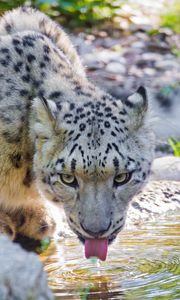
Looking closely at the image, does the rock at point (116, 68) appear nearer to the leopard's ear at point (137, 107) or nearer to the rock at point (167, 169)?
the rock at point (167, 169)

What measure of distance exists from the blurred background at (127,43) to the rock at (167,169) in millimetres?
2181

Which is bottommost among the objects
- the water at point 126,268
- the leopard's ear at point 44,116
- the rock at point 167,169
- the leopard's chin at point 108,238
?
Answer: the water at point 126,268

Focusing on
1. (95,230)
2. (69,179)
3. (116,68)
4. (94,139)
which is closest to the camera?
(95,230)

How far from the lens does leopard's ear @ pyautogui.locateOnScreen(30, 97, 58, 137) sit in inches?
264

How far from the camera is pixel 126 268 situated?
7469mm

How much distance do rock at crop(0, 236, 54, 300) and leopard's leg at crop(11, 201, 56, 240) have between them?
3337 mm

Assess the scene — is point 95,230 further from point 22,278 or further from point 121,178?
point 22,278

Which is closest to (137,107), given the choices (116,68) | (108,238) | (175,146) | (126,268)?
(108,238)

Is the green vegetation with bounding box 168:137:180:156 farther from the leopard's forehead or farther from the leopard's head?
the leopard's forehead

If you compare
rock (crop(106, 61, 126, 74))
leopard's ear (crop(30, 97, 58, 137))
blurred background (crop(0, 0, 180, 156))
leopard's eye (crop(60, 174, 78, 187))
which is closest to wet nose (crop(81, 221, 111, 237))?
leopard's eye (crop(60, 174, 78, 187))

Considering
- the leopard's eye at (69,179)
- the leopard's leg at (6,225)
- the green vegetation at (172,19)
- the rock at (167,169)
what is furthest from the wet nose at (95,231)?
the green vegetation at (172,19)

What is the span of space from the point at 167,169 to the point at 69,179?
3562mm

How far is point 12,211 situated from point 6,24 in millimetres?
1867

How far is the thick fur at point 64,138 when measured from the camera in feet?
20.9
